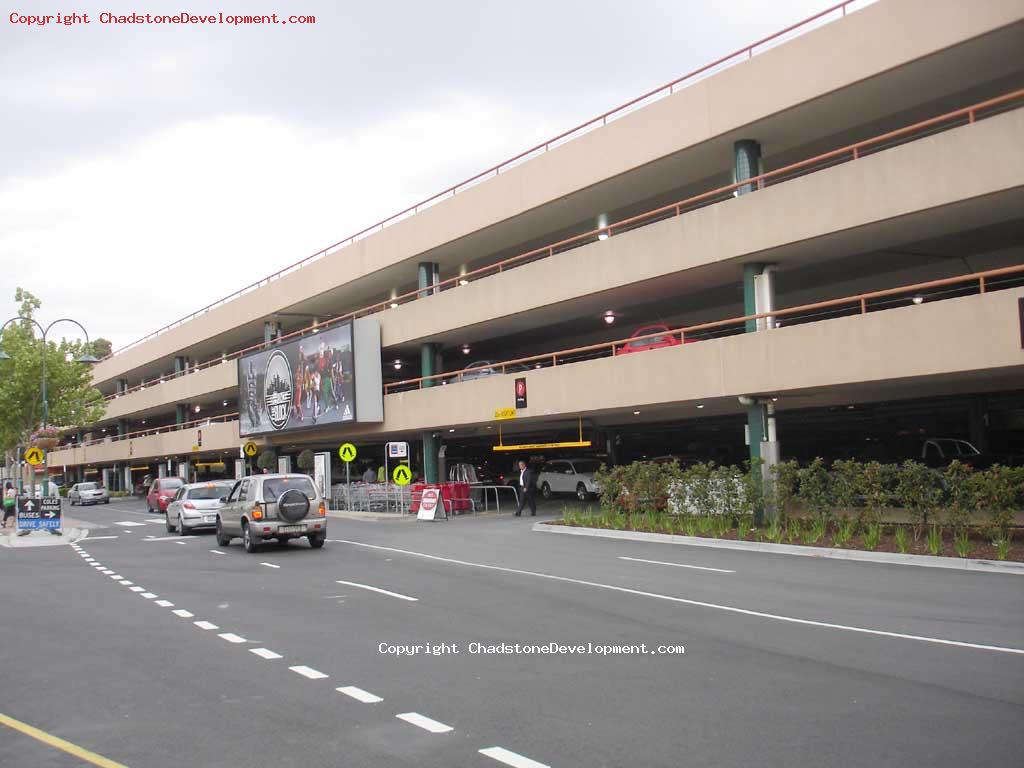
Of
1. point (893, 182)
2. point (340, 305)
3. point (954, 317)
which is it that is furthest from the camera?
point (340, 305)

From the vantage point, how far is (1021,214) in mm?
21641

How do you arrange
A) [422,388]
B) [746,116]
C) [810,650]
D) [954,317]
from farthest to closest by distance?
[422,388]
[746,116]
[954,317]
[810,650]

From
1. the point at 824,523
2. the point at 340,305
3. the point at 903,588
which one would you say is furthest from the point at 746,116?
the point at 340,305

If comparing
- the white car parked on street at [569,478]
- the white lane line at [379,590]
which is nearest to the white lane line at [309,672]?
the white lane line at [379,590]

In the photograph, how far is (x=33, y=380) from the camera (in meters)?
48.4

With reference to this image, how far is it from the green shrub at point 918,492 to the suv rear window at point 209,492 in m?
Result: 19.8

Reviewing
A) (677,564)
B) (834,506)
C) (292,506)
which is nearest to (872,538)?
(834,506)

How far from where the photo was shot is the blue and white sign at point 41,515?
29812 mm

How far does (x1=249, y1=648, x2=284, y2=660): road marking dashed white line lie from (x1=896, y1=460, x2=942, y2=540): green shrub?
12894 millimetres

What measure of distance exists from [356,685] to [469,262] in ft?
107

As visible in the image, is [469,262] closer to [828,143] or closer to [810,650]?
[828,143]

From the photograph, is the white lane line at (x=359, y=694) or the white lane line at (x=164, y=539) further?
the white lane line at (x=164, y=539)

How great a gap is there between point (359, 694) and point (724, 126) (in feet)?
68.3

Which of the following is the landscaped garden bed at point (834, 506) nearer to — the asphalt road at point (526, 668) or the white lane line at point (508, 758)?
the asphalt road at point (526, 668)
